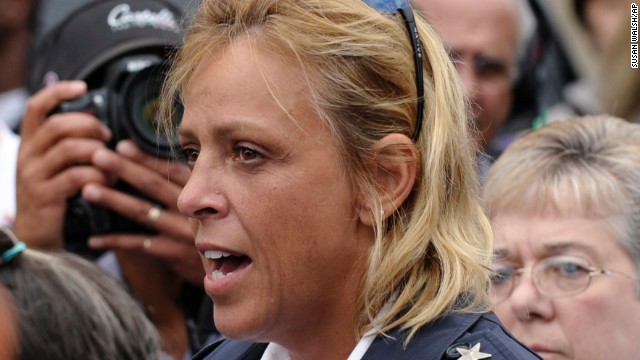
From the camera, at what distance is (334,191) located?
2.31m

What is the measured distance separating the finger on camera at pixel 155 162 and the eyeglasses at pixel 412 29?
1076 millimetres

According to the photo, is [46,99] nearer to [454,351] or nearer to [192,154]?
[192,154]

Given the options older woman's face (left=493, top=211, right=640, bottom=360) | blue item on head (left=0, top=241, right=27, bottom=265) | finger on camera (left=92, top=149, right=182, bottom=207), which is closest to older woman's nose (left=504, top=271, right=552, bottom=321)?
older woman's face (left=493, top=211, right=640, bottom=360)

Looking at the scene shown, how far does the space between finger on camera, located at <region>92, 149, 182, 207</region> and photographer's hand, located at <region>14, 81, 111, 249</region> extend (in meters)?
0.04

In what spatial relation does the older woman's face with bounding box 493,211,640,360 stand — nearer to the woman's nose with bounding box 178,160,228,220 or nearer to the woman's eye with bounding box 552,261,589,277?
the woman's eye with bounding box 552,261,589,277

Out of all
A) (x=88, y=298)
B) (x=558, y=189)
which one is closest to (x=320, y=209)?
(x=88, y=298)

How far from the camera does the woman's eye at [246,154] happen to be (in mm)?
2295

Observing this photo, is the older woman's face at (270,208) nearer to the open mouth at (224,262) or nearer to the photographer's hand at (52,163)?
the open mouth at (224,262)

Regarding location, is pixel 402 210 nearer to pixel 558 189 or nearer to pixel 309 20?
pixel 309 20

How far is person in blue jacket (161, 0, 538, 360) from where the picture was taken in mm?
2266

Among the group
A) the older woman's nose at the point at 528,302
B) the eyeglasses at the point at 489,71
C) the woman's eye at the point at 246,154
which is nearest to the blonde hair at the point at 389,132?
the woman's eye at the point at 246,154

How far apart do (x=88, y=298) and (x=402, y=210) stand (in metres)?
0.71

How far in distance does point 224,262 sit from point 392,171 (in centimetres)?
37

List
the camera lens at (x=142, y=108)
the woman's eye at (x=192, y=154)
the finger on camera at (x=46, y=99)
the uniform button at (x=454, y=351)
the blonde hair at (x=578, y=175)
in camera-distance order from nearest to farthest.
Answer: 1. the uniform button at (x=454, y=351)
2. the woman's eye at (x=192, y=154)
3. the blonde hair at (x=578, y=175)
4. the camera lens at (x=142, y=108)
5. the finger on camera at (x=46, y=99)
